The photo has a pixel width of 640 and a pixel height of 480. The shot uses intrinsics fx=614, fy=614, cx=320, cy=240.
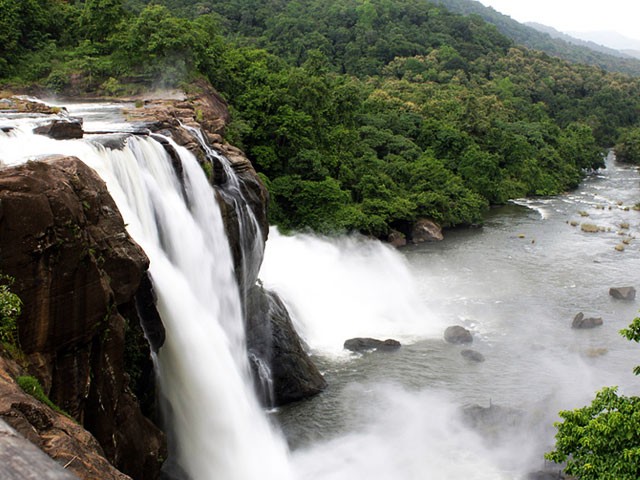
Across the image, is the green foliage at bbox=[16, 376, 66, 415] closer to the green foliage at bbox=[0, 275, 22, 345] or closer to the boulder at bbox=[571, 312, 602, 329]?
the green foliage at bbox=[0, 275, 22, 345]

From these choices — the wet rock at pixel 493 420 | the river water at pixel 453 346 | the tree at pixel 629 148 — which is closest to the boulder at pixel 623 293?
the river water at pixel 453 346

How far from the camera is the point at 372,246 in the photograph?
35812mm

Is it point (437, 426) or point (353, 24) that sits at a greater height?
point (353, 24)

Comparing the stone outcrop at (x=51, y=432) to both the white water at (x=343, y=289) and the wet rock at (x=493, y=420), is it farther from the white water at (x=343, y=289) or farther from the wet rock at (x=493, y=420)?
the white water at (x=343, y=289)

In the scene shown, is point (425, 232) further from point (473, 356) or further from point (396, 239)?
point (473, 356)

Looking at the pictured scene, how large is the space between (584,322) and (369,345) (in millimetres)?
9542

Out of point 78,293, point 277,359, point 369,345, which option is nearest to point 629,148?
point 369,345

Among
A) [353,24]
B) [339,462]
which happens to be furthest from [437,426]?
[353,24]

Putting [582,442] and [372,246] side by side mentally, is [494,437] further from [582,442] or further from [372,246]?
[372,246]

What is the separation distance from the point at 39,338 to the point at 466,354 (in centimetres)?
1711

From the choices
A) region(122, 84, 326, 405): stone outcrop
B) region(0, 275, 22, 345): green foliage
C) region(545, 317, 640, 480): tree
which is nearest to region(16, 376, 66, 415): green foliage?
region(0, 275, 22, 345): green foliage

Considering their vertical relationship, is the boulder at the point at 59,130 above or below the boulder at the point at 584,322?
above

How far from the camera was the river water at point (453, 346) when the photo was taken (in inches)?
663

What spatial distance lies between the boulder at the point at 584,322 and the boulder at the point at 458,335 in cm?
497
